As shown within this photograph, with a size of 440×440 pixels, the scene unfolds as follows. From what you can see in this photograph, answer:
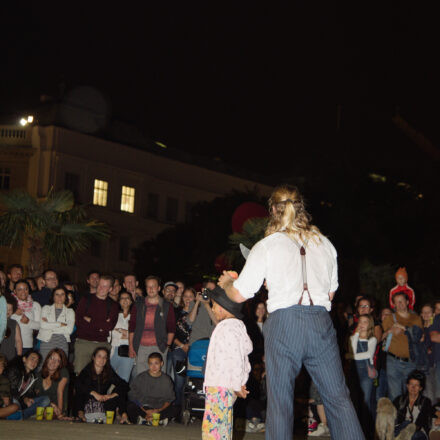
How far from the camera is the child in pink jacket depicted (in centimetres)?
679

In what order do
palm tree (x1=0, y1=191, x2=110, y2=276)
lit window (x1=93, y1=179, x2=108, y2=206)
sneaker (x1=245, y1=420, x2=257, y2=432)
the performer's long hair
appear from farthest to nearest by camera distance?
1. lit window (x1=93, y1=179, x2=108, y2=206)
2. palm tree (x1=0, y1=191, x2=110, y2=276)
3. sneaker (x1=245, y1=420, x2=257, y2=432)
4. the performer's long hair

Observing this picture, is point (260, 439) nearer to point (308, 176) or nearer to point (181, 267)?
point (308, 176)

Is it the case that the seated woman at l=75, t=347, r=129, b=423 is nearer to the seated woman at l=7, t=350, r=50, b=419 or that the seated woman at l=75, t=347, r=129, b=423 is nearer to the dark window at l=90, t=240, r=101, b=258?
the seated woman at l=7, t=350, r=50, b=419

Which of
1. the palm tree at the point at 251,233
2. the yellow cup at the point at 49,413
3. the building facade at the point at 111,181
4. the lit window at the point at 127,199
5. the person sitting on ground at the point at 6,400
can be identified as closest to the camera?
the yellow cup at the point at 49,413

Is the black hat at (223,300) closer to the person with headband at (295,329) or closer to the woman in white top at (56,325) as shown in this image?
the person with headband at (295,329)

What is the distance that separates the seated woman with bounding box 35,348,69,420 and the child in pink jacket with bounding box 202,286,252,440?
17.6 feet

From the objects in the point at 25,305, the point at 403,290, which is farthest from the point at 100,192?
the point at 25,305

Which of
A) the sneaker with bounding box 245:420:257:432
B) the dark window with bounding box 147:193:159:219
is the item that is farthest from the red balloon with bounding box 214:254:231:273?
the dark window with bounding box 147:193:159:219

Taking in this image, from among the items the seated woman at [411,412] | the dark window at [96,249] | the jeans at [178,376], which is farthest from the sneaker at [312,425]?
the dark window at [96,249]

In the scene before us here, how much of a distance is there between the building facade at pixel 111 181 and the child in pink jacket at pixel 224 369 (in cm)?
3854

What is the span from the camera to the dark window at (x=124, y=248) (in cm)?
5450

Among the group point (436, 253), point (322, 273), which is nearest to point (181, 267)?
point (436, 253)

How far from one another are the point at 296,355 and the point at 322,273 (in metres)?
0.59

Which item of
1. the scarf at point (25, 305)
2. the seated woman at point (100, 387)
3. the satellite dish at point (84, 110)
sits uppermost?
the satellite dish at point (84, 110)
